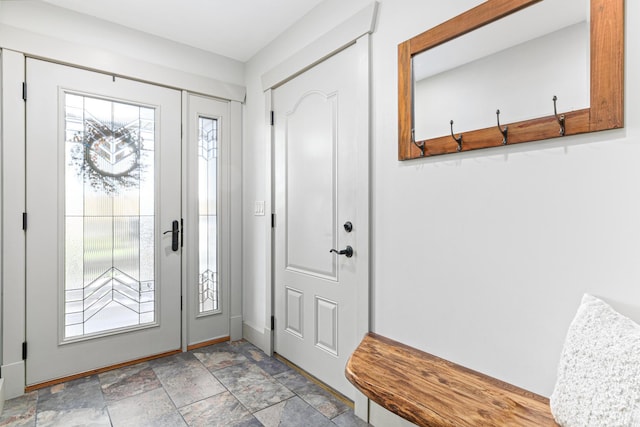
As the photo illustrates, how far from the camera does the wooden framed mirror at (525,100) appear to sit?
1028 mm

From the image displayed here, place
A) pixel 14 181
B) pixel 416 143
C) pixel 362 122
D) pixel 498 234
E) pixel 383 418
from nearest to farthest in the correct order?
pixel 498 234 < pixel 416 143 < pixel 383 418 < pixel 362 122 < pixel 14 181

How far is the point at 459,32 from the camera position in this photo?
4.62 feet

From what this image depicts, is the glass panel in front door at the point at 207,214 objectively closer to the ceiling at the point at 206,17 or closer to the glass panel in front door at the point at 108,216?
the glass panel in front door at the point at 108,216

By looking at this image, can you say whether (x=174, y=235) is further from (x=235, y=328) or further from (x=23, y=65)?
(x=23, y=65)

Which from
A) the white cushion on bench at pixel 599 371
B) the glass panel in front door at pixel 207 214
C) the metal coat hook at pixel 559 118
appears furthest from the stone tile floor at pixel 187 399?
the metal coat hook at pixel 559 118

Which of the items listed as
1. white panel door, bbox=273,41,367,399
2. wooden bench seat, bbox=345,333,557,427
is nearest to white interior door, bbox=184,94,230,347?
white panel door, bbox=273,41,367,399

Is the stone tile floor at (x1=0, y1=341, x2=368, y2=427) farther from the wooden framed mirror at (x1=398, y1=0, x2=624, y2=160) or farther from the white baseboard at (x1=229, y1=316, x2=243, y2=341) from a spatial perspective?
the wooden framed mirror at (x1=398, y1=0, x2=624, y2=160)

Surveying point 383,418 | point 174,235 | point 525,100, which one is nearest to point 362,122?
point 525,100

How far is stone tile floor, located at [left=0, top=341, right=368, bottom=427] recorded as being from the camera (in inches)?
71.5

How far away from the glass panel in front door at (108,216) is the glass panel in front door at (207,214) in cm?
37

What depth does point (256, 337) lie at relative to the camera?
2.83m

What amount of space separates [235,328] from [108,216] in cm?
137

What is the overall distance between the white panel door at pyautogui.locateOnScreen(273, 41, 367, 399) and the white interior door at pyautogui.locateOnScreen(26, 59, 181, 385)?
0.89 m

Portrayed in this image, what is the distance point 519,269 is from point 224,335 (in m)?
2.45
